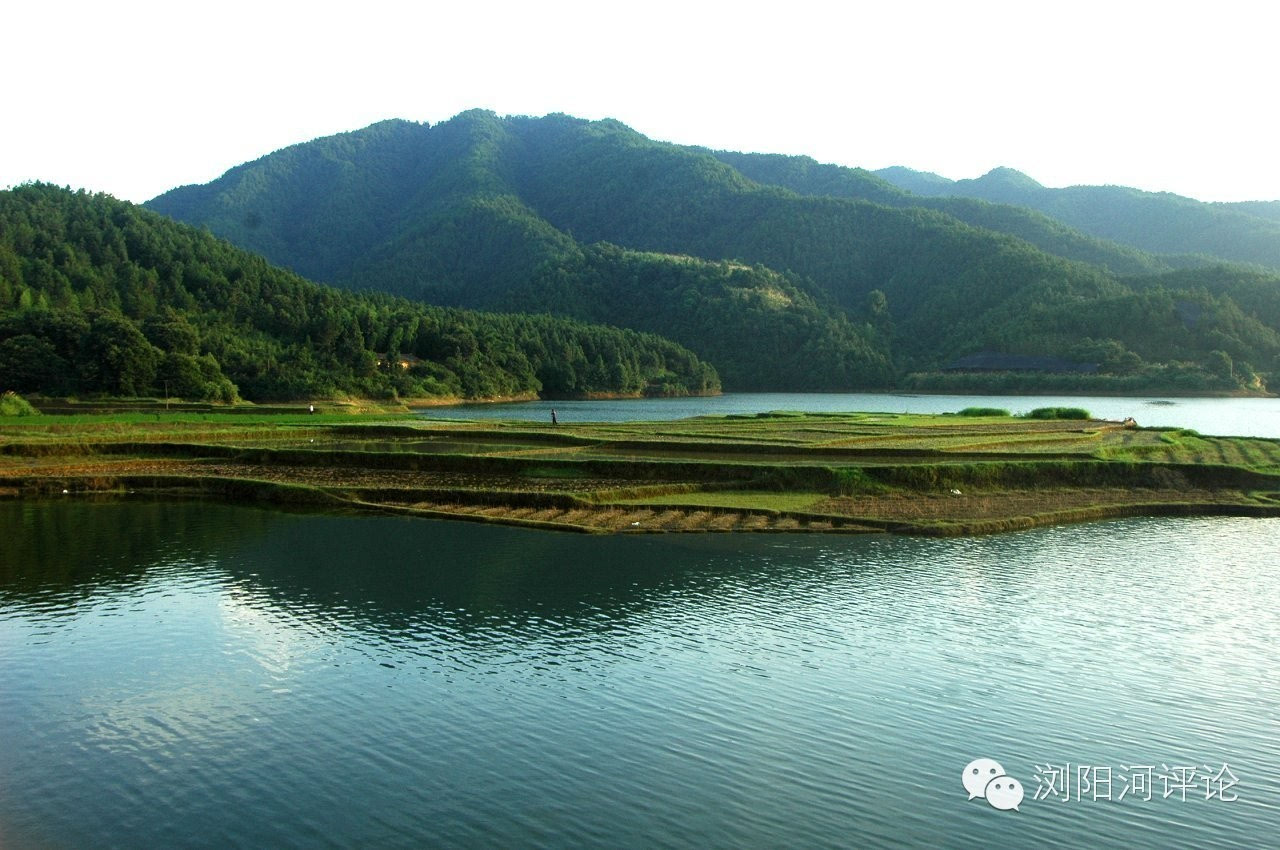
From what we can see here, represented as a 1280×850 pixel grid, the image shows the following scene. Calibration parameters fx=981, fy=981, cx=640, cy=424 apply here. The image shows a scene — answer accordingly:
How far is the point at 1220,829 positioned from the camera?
9727 mm

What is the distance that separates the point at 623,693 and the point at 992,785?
4.92 metres

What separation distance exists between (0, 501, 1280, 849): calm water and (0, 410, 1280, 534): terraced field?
415 centimetres

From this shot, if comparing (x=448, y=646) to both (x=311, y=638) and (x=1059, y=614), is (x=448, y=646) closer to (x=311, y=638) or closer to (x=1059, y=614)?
(x=311, y=638)

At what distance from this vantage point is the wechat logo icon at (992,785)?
10.3 m

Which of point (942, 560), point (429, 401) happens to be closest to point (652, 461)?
point (942, 560)

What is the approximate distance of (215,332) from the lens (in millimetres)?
84125

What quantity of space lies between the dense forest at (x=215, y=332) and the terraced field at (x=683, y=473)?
24.8m

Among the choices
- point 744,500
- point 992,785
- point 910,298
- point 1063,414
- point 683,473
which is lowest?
point 1063,414

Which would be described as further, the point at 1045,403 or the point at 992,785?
the point at 1045,403

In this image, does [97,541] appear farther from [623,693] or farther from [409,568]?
[623,693]

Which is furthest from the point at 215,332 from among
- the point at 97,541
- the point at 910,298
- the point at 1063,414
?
the point at 910,298

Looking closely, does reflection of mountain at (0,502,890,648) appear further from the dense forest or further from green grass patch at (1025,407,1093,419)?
the dense forest

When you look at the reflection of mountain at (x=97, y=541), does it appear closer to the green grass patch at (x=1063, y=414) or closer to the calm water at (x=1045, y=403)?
the calm water at (x=1045, y=403)

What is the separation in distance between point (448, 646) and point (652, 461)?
56.8 ft
